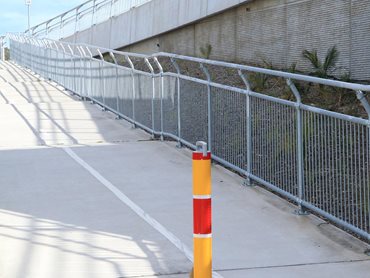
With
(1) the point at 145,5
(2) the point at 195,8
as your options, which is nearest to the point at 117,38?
(1) the point at 145,5

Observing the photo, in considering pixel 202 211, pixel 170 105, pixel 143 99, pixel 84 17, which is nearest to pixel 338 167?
pixel 202 211

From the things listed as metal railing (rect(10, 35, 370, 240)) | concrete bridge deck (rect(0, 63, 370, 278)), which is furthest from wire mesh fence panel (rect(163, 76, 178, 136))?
concrete bridge deck (rect(0, 63, 370, 278))

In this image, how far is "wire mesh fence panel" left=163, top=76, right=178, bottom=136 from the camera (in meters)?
11.4

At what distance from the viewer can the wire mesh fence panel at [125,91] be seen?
1395 centimetres

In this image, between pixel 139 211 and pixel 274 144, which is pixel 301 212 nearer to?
pixel 274 144

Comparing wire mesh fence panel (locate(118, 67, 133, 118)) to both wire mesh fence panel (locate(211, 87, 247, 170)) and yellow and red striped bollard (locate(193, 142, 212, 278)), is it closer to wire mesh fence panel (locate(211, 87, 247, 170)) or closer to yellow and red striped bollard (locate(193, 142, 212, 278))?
wire mesh fence panel (locate(211, 87, 247, 170))

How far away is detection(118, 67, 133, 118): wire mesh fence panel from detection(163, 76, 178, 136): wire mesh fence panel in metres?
2.07

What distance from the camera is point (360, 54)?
14.1 meters

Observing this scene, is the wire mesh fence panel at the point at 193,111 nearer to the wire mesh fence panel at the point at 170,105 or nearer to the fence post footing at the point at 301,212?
the wire mesh fence panel at the point at 170,105

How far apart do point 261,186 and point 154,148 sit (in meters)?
3.12

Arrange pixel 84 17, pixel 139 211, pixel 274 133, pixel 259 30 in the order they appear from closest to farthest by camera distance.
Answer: pixel 139 211 < pixel 274 133 < pixel 259 30 < pixel 84 17

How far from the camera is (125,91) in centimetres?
1427

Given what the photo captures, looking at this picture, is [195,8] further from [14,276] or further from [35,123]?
[14,276]

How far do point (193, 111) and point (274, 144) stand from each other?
2.68 m
